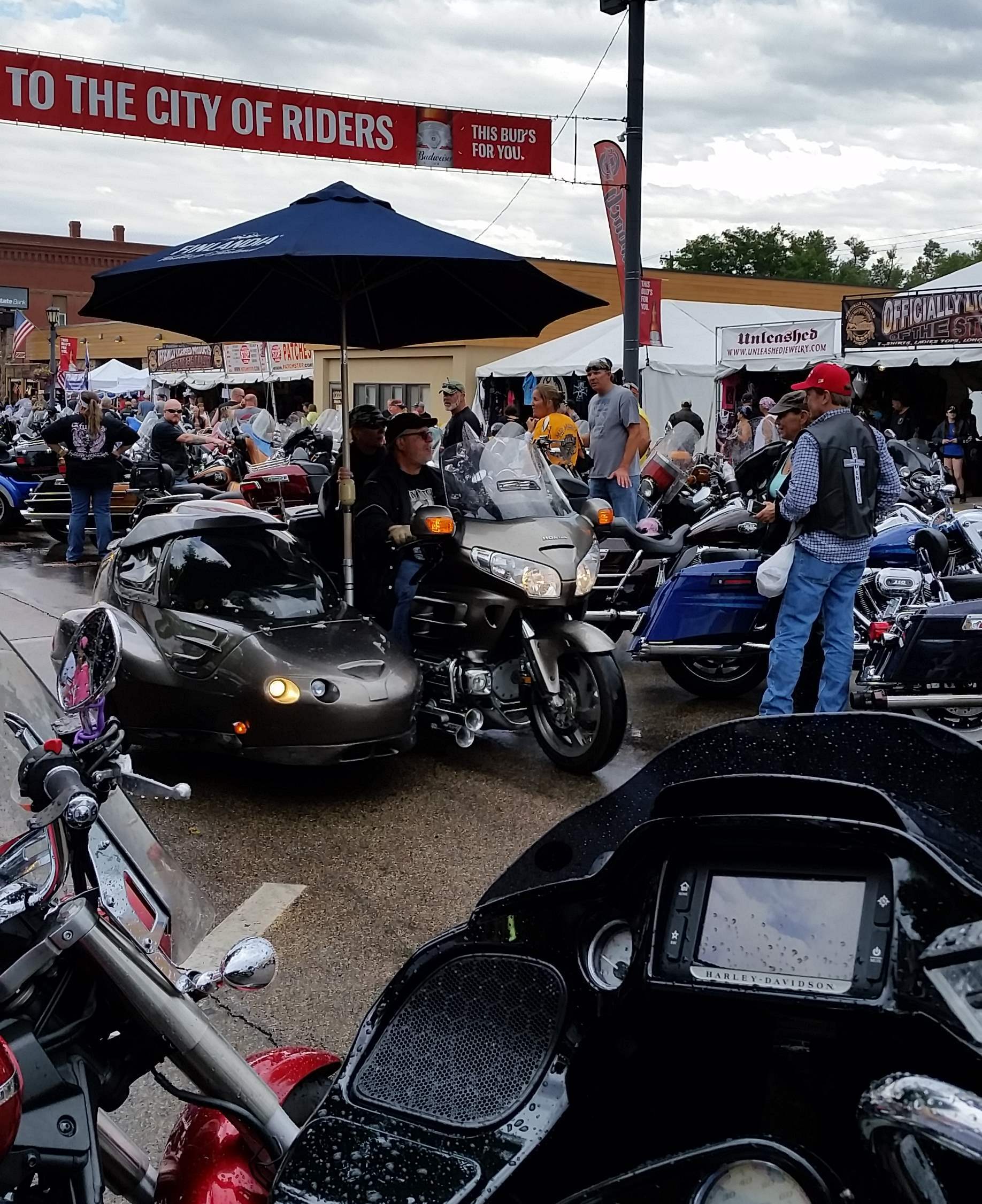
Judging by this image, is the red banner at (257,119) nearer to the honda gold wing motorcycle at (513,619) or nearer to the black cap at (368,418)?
the black cap at (368,418)

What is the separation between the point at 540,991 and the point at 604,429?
8781 millimetres

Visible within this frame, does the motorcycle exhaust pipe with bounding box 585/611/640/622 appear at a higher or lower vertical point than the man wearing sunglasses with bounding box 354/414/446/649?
lower

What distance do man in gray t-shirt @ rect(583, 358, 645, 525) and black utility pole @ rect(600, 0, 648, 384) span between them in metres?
1.57

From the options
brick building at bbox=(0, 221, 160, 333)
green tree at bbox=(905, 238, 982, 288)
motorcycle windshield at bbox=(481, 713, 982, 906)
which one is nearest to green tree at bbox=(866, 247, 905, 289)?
green tree at bbox=(905, 238, 982, 288)

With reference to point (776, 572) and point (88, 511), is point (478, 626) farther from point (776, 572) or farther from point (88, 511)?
point (88, 511)

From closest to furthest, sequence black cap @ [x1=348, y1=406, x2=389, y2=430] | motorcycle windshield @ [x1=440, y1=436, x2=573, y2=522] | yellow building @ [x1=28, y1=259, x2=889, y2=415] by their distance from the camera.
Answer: motorcycle windshield @ [x1=440, y1=436, x2=573, y2=522] < black cap @ [x1=348, y1=406, x2=389, y2=430] < yellow building @ [x1=28, y1=259, x2=889, y2=415]

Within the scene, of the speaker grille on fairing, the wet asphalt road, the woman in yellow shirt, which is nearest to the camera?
the speaker grille on fairing

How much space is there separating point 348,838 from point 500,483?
2.12 m

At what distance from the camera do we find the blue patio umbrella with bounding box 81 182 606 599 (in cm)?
623

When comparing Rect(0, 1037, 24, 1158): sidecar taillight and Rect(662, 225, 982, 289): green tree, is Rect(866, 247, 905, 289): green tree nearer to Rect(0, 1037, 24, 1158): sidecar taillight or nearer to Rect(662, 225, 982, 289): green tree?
Rect(662, 225, 982, 289): green tree

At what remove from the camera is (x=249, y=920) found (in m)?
4.18

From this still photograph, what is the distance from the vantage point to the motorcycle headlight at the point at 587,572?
589 cm

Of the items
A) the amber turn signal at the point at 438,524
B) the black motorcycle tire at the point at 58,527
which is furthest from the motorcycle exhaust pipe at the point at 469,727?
the black motorcycle tire at the point at 58,527

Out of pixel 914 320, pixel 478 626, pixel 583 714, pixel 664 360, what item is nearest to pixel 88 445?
pixel 478 626
